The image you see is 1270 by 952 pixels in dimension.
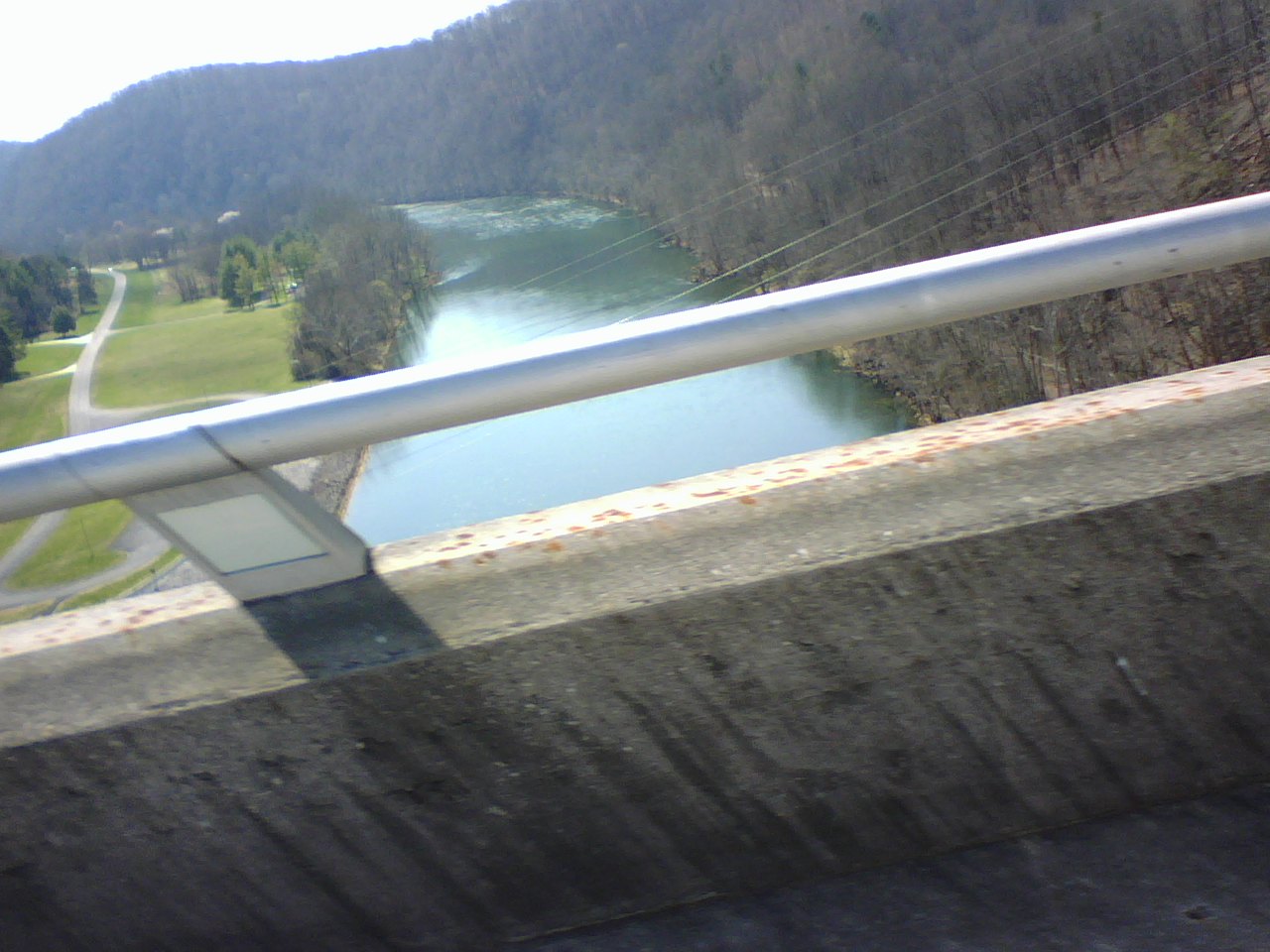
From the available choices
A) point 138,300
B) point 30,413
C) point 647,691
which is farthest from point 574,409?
point 647,691

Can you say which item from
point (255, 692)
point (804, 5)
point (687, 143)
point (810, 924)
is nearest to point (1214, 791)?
point (810, 924)

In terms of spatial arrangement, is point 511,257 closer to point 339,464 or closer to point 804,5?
point 804,5

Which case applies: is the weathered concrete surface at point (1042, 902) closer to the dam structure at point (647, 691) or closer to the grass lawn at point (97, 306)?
the dam structure at point (647, 691)

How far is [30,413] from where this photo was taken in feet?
15.0

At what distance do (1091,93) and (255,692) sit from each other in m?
6.35

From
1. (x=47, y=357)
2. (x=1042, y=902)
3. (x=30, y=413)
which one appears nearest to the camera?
(x=1042, y=902)

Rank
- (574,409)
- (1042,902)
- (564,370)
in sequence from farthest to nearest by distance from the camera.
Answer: (574,409) < (564,370) < (1042,902)

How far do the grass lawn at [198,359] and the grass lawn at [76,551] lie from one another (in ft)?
5.81

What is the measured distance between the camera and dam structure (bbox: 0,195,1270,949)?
1.76 m

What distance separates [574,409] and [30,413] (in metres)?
2.76

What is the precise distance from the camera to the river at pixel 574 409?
4.80m

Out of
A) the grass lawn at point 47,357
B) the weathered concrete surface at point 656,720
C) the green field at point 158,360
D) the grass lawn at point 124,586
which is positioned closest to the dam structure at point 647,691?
the weathered concrete surface at point 656,720

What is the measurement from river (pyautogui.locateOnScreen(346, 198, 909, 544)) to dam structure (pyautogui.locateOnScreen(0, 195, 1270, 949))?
5.96 ft

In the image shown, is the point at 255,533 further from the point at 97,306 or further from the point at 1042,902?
the point at 97,306
